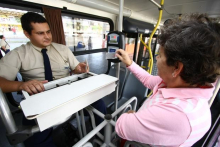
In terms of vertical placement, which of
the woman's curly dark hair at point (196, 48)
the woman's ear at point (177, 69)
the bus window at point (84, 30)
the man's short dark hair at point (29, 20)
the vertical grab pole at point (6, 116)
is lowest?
the vertical grab pole at point (6, 116)

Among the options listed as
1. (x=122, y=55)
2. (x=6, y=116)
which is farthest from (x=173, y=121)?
(x=6, y=116)

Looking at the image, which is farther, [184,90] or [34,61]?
[34,61]

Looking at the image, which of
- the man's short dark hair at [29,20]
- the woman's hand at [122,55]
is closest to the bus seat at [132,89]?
the woman's hand at [122,55]

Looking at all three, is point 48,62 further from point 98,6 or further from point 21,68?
point 98,6

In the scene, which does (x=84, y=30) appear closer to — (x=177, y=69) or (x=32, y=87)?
(x=32, y=87)

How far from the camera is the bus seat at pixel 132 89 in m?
1.89

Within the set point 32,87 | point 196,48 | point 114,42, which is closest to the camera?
point 196,48

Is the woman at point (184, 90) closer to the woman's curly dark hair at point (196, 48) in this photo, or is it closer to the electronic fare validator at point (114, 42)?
the woman's curly dark hair at point (196, 48)

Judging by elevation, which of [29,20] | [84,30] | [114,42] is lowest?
[114,42]

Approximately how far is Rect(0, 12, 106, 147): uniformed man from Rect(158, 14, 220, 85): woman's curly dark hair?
83 centimetres

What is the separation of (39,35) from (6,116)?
2.95ft

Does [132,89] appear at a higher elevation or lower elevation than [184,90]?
lower

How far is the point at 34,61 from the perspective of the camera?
1.12 metres

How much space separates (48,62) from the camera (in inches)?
44.8
